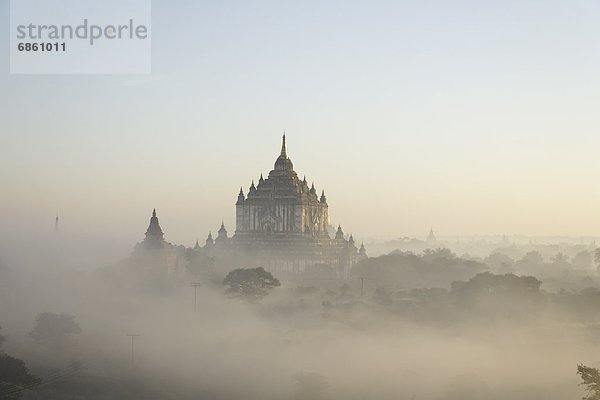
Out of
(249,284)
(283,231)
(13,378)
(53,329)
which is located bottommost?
(13,378)

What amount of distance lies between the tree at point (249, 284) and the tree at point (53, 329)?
3221 cm

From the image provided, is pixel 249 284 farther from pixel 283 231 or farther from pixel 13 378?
pixel 13 378

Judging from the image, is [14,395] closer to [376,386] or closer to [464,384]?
[376,386]

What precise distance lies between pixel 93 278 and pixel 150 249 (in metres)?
10.8

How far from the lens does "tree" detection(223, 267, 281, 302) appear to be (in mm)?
115438

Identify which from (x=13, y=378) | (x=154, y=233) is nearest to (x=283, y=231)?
(x=154, y=233)

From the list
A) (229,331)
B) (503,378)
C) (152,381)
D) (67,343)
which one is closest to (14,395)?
(152,381)

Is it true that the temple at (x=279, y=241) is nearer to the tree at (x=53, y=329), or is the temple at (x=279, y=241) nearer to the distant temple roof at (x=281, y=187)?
the distant temple roof at (x=281, y=187)

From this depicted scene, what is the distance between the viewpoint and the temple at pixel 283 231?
149125 millimetres

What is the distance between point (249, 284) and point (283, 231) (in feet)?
125

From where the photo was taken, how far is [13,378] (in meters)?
63.2

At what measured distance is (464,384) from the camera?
2879 inches

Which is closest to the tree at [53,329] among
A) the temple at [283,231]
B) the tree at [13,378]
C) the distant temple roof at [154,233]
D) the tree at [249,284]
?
the tree at [13,378]

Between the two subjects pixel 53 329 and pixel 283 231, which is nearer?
pixel 53 329
